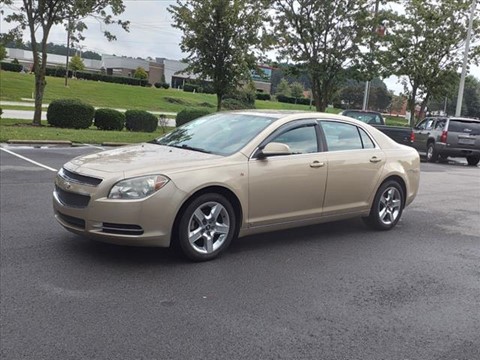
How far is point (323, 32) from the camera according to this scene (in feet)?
68.0

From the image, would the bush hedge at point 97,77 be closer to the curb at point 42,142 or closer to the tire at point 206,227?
the curb at point 42,142

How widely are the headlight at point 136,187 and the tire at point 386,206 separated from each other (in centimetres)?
315

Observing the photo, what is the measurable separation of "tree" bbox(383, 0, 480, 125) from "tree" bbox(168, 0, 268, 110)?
31.2 feet

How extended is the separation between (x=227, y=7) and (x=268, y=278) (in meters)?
16.9

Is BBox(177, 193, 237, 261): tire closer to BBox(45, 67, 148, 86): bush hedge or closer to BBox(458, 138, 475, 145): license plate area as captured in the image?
BBox(458, 138, 475, 145): license plate area

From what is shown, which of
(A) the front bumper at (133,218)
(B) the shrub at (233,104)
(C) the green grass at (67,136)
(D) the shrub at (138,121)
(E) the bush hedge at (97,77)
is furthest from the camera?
(E) the bush hedge at (97,77)

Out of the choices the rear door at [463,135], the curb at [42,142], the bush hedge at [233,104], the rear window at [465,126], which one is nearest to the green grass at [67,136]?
the curb at [42,142]

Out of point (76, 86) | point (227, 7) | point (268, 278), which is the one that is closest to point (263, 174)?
point (268, 278)

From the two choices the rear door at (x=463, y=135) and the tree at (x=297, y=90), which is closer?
the rear door at (x=463, y=135)

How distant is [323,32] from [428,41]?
33.0 feet

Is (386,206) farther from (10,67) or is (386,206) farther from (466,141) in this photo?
(10,67)

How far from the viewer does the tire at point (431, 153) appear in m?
19.4

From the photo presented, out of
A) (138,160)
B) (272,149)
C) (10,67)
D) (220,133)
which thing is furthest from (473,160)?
(10,67)

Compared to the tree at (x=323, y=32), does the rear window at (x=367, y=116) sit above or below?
below
